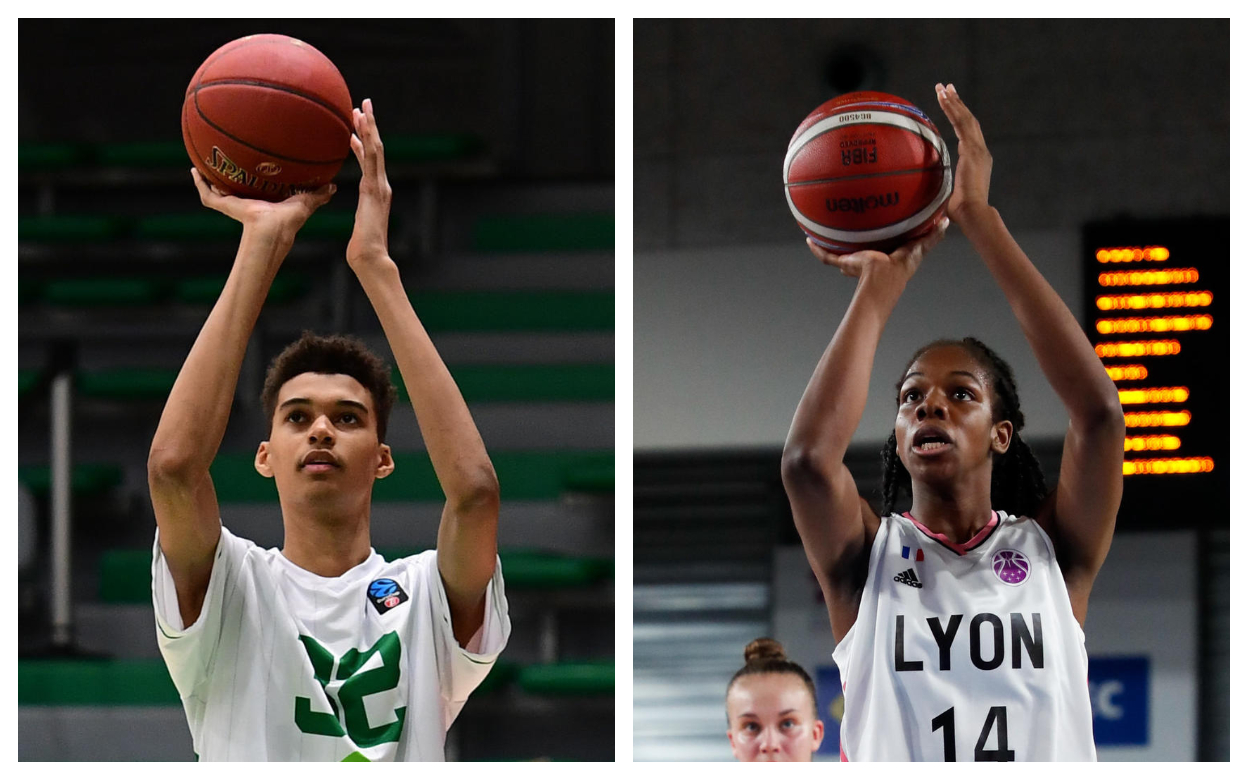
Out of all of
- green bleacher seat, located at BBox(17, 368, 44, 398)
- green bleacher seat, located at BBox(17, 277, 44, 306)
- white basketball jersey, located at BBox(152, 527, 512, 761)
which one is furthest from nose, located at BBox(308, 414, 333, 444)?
green bleacher seat, located at BBox(17, 277, 44, 306)

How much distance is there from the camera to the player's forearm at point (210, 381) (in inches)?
88.6

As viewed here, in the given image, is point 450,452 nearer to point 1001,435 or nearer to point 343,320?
point 1001,435

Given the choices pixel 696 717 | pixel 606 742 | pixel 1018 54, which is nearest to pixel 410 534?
pixel 606 742

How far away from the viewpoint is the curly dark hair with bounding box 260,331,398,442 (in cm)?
256

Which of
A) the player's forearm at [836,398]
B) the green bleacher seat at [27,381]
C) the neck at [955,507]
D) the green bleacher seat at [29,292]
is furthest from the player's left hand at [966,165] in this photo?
the green bleacher seat at [29,292]

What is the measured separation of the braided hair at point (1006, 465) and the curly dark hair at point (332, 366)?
94cm

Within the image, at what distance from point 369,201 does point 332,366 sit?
1.00 feet

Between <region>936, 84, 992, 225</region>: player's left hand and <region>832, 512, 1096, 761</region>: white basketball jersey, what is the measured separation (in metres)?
0.58

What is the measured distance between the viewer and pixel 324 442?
8.05ft

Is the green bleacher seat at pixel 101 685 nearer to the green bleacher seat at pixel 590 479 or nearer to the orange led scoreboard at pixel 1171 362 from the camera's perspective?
the green bleacher seat at pixel 590 479

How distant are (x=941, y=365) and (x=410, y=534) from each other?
280cm

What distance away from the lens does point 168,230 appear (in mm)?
5941

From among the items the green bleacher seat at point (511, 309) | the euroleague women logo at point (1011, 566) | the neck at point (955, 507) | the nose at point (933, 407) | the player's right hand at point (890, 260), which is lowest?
the euroleague women logo at point (1011, 566)

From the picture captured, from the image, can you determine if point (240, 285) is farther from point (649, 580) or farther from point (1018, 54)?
point (1018, 54)
